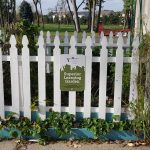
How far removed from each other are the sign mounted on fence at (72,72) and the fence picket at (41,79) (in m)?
0.26

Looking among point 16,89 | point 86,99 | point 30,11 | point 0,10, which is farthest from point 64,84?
point 30,11

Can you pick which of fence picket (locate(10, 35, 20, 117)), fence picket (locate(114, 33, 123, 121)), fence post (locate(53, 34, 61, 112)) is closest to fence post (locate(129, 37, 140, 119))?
fence picket (locate(114, 33, 123, 121))

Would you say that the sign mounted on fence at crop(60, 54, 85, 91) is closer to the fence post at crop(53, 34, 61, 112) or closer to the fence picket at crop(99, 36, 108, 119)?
the fence post at crop(53, 34, 61, 112)

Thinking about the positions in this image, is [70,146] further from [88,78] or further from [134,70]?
[134,70]

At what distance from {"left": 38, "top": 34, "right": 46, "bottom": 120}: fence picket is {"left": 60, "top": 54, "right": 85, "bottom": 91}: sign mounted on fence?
0.26 metres

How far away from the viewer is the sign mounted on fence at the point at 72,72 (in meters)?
4.95

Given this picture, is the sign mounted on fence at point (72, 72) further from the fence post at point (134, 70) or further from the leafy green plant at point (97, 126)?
the fence post at point (134, 70)

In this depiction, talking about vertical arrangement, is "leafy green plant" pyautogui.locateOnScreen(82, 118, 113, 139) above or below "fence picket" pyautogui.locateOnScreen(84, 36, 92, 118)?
below

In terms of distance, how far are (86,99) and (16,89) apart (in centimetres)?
103

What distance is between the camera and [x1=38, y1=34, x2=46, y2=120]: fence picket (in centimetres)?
488

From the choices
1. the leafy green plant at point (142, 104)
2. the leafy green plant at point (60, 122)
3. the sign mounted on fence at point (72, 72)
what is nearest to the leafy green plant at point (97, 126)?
the leafy green plant at point (60, 122)

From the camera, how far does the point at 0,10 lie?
26.5ft

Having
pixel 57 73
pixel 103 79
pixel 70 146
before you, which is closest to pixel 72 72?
pixel 57 73

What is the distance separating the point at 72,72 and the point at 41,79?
456 mm
